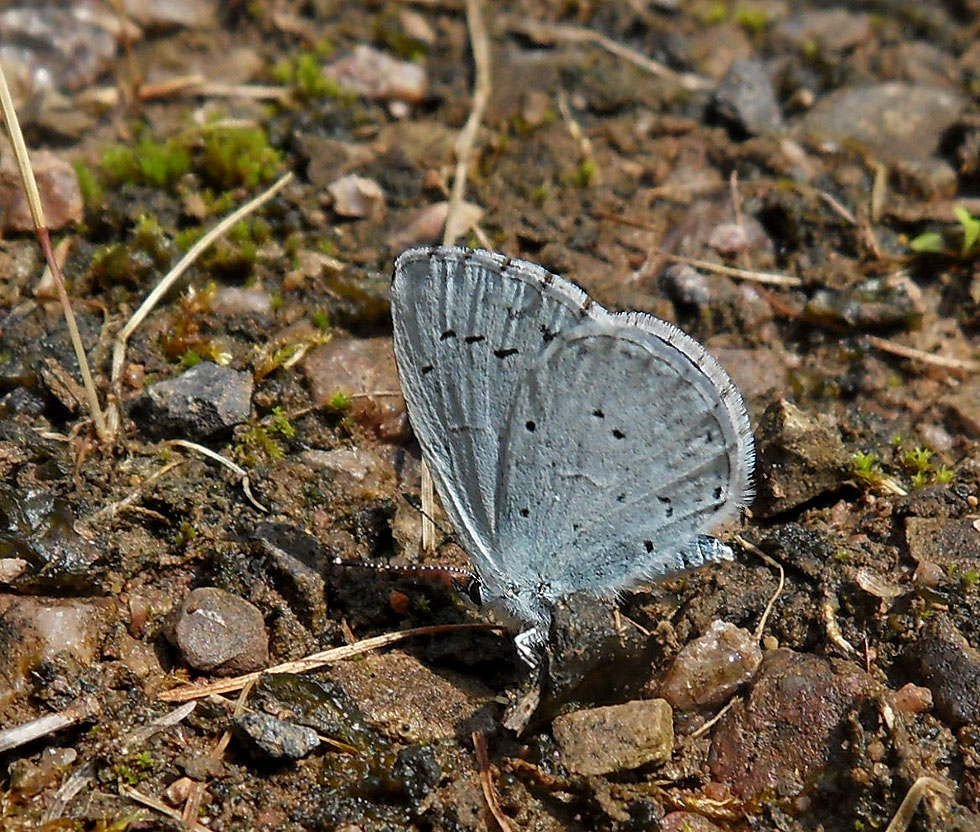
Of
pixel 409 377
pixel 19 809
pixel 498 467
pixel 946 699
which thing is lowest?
pixel 19 809

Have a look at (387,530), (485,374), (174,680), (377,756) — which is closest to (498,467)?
(485,374)

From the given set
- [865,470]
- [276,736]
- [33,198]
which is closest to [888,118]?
[865,470]

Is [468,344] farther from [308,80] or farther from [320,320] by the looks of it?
[308,80]

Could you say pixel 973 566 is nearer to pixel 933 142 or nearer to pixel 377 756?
pixel 377 756

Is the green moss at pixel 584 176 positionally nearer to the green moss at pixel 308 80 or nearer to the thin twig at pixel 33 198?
the green moss at pixel 308 80

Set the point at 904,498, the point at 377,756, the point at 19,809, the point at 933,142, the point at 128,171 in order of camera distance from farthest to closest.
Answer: the point at 933,142
the point at 128,171
the point at 904,498
the point at 377,756
the point at 19,809

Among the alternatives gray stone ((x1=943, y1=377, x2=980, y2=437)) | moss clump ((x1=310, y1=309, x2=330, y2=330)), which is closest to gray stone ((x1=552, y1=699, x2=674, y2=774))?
gray stone ((x1=943, y1=377, x2=980, y2=437))

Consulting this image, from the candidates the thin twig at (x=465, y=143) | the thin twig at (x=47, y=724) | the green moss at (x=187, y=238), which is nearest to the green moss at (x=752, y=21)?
the thin twig at (x=465, y=143)
